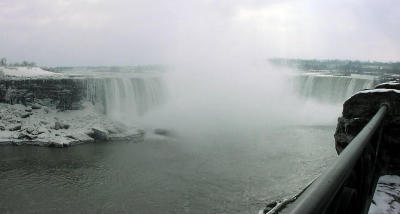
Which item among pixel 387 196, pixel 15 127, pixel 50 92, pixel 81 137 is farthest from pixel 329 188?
pixel 50 92

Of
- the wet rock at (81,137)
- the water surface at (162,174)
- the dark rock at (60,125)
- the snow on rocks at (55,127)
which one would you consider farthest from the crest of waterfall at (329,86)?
the dark rock at (60,125)

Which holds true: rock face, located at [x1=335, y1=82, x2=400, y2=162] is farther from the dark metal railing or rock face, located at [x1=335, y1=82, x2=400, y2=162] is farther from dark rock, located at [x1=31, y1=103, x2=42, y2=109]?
dark rock, located at [x1=31, y1=103, x2=42, y2=109]

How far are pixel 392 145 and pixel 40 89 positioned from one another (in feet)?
99.6

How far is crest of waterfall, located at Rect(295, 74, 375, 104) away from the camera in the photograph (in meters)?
35.1

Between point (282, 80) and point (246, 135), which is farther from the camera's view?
point (282, 80)

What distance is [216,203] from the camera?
12.7 m

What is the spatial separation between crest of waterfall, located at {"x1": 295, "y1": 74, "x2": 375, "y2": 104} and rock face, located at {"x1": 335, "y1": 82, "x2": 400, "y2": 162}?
1278 inches

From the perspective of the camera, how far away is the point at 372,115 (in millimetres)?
4469

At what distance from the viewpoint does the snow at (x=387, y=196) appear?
3115 millimetres

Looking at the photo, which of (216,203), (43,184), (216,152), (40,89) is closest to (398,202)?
(216,203)

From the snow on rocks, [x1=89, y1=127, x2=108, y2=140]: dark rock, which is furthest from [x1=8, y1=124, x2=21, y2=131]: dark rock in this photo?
[x1=89, y1=127, x2=108, y2=140]: dark rock

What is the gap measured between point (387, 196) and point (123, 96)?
30.8 m

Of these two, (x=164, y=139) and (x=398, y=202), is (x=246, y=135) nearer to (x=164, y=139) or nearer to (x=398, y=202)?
(x=164, y=139)

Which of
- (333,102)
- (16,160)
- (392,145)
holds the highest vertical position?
(392,145)
